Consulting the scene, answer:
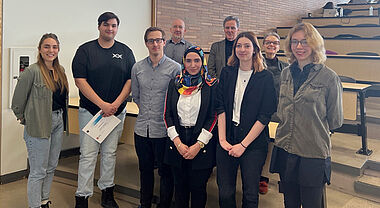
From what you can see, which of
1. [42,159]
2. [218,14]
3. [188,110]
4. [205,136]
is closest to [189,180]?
[205,136]

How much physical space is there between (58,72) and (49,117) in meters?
0.36

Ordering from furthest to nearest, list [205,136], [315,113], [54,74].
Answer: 1. [54,74]
2. [205,136]
3. [315,113]

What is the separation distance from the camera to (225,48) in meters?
3.42

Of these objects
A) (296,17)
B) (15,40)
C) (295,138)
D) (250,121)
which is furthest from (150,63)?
(296,17)

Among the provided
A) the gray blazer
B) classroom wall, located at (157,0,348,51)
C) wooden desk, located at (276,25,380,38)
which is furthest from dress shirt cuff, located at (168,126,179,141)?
wooden desk, located at (276,25,380,38)

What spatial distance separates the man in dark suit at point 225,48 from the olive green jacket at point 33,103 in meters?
1.60

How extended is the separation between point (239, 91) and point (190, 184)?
→ 28.3 inches

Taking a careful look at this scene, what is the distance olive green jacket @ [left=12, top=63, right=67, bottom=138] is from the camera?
253 cm

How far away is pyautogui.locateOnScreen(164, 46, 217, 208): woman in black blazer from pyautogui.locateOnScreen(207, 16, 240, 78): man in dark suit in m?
1.08

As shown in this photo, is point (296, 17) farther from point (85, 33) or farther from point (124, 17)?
point (85, 33)

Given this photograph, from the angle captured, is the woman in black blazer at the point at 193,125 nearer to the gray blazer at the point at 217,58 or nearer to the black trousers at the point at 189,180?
the black trousers at the point at 189,180

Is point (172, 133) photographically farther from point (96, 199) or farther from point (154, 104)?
point (96, 199)

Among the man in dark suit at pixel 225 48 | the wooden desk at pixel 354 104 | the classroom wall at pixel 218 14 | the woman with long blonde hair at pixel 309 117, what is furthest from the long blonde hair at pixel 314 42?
the classroom wall at pixel 218 14

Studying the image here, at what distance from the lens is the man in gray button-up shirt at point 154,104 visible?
2568mm
